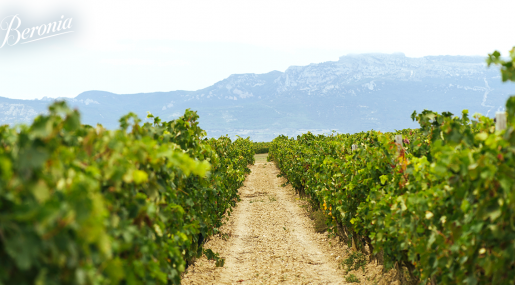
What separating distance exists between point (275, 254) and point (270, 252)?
0.80ft

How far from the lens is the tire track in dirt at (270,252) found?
7.01m

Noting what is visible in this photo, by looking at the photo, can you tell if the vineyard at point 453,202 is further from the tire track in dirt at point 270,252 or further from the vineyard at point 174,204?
the tire track in dirt at point 270,252

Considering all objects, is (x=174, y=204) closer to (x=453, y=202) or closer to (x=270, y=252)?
(x=453, y=202)

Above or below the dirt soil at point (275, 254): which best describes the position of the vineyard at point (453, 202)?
above

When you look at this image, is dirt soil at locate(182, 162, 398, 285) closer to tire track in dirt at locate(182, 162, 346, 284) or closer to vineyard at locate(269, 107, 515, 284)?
tire track in dirt at locate(182, 162, 346, 284)

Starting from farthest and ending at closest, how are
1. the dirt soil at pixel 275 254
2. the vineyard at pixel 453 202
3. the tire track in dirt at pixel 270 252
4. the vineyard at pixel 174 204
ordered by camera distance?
the tire track in dirt at pixel 270 252
the dirt soil at pixel 275 254
the vineyard at pixel 453 202
the vineyard at pixel 174 204

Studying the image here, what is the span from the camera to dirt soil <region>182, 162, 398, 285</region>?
6898 mm

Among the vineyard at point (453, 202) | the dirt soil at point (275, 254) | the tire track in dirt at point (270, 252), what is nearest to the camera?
the vineyard at point (453, 202)

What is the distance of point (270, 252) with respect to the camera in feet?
28.7

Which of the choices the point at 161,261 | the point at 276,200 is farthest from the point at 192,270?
the point at 276,200

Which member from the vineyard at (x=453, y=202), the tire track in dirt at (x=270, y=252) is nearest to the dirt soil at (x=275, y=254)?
the tire track in dirt at (x=270, y=252)

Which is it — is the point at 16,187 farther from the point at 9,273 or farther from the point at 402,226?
the point at 402,226

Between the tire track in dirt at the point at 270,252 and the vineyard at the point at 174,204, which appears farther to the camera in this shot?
the tire track in dirt at the point at 270,252

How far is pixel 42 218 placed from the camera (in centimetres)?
136
